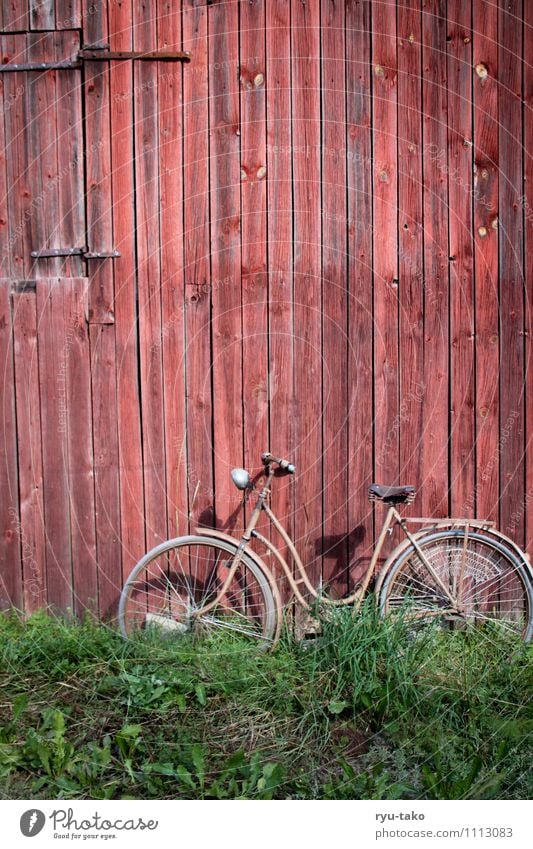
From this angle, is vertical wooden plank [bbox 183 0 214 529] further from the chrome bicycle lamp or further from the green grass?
the green grass

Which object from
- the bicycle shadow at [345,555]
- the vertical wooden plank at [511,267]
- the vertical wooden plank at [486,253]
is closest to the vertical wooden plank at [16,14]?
the vertical wooden plank at [486,253]

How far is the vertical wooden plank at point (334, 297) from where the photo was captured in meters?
4.00

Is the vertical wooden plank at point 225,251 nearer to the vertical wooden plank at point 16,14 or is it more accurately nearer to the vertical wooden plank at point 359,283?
the vertical wooden plank at point 359,283

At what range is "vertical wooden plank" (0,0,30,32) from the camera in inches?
159

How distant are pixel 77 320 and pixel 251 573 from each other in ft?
5.69

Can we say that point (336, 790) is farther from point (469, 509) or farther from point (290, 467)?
point (469, 509)

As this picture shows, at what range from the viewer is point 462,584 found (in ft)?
12.9

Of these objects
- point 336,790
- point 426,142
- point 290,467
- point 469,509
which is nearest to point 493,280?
point 426,142

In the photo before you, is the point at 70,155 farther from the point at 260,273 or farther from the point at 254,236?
the point at 260,273

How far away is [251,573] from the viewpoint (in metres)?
4.07

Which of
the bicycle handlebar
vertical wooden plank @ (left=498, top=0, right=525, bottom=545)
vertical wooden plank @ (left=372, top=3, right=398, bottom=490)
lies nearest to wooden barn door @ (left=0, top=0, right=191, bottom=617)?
the bicycle handlebar

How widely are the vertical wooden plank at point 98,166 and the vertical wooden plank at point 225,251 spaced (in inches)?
23.0

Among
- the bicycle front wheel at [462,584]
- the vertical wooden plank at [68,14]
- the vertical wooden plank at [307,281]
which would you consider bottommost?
the bicycle front wheel at [462,584]

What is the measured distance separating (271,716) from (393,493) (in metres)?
1.26
